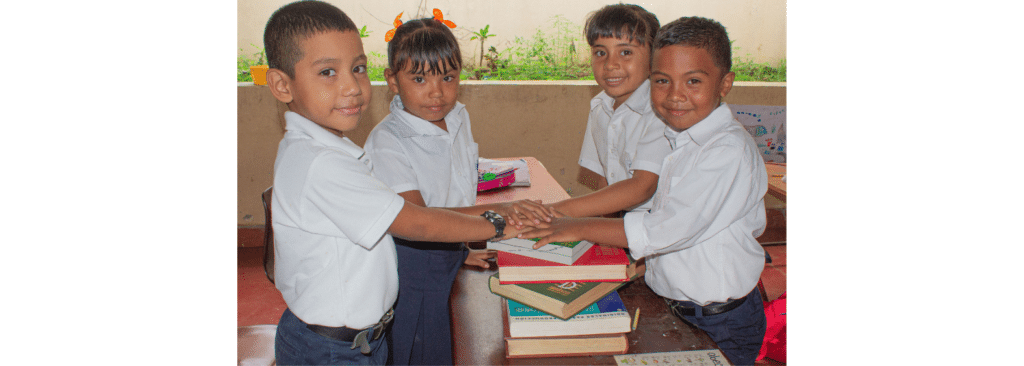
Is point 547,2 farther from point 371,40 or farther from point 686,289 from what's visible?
point 686,289

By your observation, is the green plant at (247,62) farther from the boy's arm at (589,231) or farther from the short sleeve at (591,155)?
the boy's arm at (589,231)

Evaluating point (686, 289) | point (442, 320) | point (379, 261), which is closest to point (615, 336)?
point (686, 289)

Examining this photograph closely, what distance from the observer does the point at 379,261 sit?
117 centimetres

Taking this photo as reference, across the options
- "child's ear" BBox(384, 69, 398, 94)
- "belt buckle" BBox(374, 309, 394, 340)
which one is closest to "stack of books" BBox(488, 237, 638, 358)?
"belt buckle" BBox(374, 309, 394, 340)

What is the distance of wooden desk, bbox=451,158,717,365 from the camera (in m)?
1.07

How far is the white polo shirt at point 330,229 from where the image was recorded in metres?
1.05

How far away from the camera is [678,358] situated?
40.8 inches

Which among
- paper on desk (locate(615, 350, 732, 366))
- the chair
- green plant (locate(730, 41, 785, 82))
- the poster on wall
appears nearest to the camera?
paper on desk (locate(615, 350, 732, 366))

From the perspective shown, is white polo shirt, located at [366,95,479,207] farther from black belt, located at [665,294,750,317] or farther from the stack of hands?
black belt, located at [665,294,750,317]

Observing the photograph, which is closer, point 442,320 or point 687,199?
point 687,199

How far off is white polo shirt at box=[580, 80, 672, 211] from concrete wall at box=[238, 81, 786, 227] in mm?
1620

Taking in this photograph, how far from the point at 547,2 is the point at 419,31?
8.93ft

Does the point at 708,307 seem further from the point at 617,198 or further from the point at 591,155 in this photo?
the point at 591,155

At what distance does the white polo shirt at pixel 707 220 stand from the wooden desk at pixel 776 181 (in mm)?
1224
